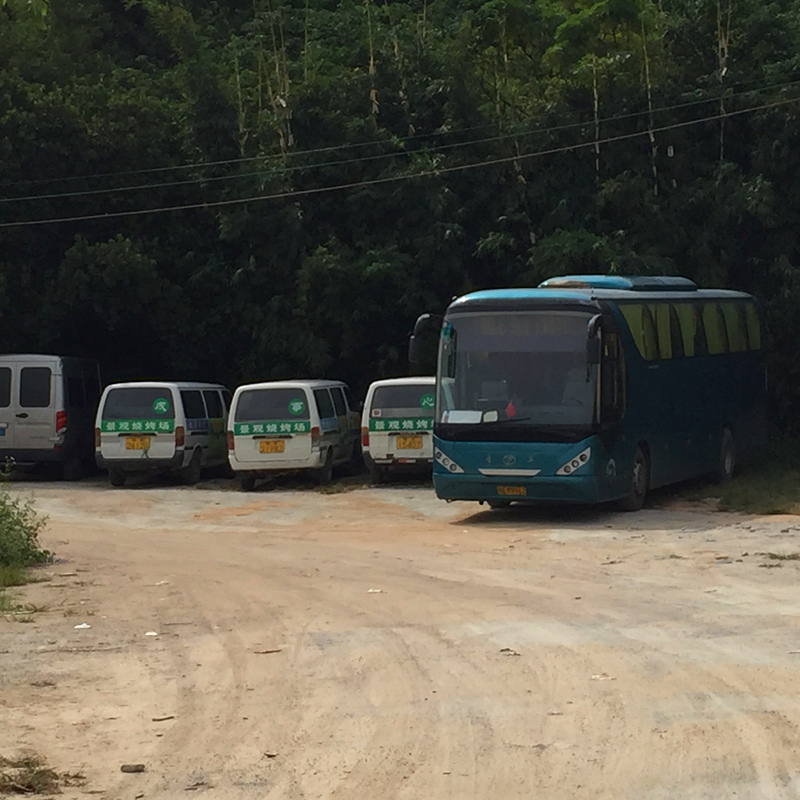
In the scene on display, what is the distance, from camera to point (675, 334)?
2331 cm

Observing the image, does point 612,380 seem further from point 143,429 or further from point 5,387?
point 5,387

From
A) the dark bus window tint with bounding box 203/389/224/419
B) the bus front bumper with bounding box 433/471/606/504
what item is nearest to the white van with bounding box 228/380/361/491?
the dark bus window tint with bounding box 203/389/224/419

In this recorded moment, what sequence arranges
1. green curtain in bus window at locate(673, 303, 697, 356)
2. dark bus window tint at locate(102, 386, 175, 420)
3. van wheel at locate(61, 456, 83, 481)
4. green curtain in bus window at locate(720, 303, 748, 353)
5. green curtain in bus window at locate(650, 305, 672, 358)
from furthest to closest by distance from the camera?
van wheel at locate(61, 456, 83, 481) < dark bus window tint at locate(102, 386, 175, 420) < green curtain in bus window at locate(720, 303, 748, 353) < green curtain in bus window at locate(673, 303, 697, 356) < green curtain in bus window at locate(650, 305, 672, 358)

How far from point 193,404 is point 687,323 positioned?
8981 millimetres

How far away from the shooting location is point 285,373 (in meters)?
32.1

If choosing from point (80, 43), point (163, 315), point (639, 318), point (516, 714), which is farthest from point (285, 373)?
point (516, 714)

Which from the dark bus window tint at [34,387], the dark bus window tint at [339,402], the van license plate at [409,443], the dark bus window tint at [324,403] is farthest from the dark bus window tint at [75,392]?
the van license plate at [409,443]

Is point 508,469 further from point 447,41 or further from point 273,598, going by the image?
point 447,41

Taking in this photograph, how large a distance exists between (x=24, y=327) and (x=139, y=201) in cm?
346

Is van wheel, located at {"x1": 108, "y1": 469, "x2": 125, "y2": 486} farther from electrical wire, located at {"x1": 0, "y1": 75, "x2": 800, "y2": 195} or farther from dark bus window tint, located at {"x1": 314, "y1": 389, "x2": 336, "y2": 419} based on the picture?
electrical wire, located at {"x1": 0, "y1": 75, "x2": 800, "y2": 195}

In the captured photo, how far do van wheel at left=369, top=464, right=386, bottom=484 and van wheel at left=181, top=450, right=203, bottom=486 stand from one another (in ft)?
10.6

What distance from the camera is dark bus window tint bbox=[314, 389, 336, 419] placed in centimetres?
2703

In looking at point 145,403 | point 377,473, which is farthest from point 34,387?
point 377,473

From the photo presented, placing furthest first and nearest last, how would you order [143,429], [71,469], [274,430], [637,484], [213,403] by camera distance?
[71,469] → [213,403] → [143,429] → [274,430] → [637,484]
